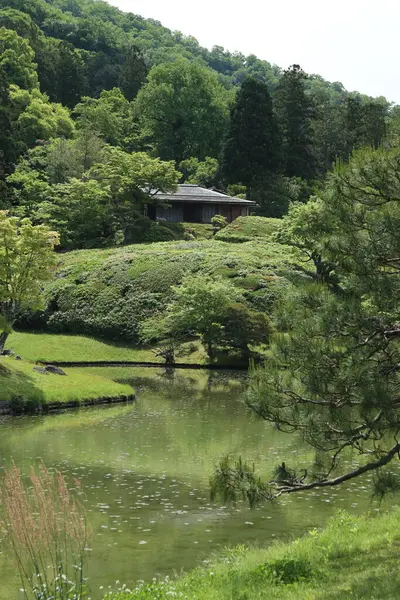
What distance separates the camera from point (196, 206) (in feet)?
213

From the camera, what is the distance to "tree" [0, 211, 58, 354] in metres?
31.4

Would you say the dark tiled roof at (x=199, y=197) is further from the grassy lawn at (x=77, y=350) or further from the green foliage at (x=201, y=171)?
the grassy lawn at (x=77, y=350)

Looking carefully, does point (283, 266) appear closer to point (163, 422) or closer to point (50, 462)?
point (163, 422)

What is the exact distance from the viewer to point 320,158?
78.0m

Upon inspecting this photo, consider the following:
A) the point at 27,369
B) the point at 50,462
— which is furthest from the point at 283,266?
the point at 50,462

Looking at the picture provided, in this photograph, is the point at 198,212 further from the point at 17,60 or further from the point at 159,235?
the point at 17,60

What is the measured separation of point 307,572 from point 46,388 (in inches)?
800

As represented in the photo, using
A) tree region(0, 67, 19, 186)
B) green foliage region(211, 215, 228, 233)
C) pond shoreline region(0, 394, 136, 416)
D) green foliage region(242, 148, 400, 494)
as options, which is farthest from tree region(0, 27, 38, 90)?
green foliage region(242, 148, 400, 494)

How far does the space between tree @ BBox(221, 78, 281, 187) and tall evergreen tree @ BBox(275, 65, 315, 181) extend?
3.90 meters

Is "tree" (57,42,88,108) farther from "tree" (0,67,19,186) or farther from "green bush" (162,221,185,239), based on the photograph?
"green bush" (162,221,185,239)

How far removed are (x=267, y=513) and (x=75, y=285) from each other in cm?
3595

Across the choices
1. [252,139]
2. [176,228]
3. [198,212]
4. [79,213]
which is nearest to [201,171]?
[252,139]

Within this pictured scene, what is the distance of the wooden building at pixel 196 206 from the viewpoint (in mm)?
63156

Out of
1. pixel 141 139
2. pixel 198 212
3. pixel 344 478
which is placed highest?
pixel 141 139
